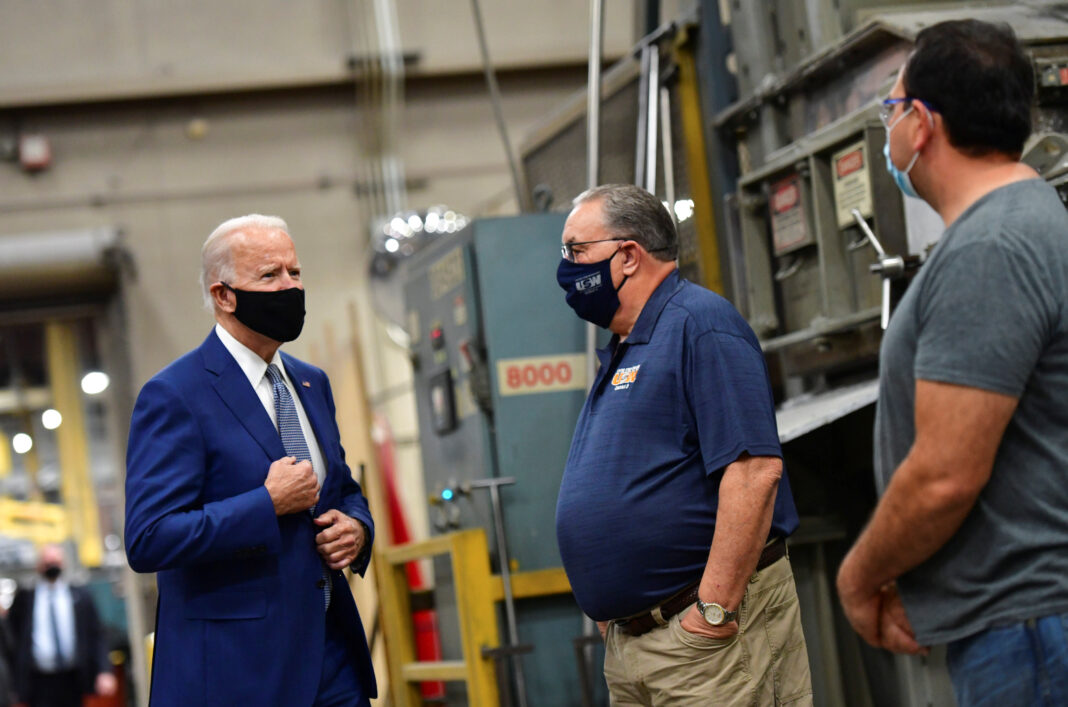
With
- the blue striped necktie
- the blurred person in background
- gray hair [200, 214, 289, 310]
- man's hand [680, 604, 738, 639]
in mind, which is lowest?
the blurred person in background

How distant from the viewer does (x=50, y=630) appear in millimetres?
8680

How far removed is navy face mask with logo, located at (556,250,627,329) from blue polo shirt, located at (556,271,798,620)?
162mm

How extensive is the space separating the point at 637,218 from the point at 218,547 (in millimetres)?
1123

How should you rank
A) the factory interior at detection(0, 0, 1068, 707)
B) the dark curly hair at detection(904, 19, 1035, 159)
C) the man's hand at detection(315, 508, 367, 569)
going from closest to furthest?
the dark curly hair at detection(904, 19, 1035, 159), the man's hand at detection(315, 508, 367, 569), the factory interior at detection(0, 0, 1068, 707)

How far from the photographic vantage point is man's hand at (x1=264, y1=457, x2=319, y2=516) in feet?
7.93

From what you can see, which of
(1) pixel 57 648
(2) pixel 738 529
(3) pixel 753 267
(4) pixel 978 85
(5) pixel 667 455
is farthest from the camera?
(1) pixel 57 648

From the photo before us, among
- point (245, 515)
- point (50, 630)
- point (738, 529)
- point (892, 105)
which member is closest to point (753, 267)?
point (738, 529)

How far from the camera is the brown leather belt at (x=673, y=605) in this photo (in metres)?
2.40

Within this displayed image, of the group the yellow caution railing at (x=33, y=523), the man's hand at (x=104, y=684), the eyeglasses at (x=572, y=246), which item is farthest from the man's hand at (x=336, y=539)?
the yellow caution railing at (x=33, y=523)

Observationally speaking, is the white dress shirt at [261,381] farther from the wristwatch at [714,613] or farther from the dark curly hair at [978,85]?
the dark curly hair at [978,85]

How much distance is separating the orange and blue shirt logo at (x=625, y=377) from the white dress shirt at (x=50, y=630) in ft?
24.0

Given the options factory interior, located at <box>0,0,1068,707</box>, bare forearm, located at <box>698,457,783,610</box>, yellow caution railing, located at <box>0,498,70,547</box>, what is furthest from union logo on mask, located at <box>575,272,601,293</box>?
yellow caution railing, located at <box>0,498,70,547</box>

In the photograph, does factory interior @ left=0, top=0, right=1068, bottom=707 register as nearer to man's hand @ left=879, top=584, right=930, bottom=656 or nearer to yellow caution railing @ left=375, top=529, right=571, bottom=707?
yellow caution railing @ left=375, top=529, right=571, bottom=707

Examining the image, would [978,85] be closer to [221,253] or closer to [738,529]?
[738,529]
